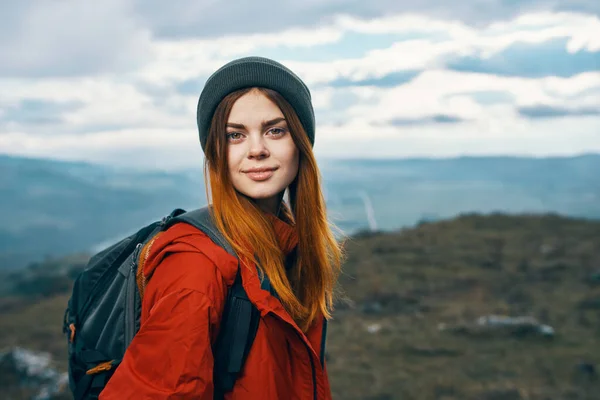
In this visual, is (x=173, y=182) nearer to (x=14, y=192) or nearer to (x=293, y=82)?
(x=14, y=192)

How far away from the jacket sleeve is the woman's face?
553 mm

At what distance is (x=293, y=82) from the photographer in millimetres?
2104

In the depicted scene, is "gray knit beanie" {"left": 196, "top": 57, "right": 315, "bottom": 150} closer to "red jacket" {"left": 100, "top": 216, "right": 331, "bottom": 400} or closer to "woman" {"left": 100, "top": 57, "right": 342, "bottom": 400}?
"woman" {"left": 100, "top": 57, "right": 342, "bottom": 400}

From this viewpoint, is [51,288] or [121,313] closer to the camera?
[121,313]

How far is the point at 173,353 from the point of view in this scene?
5.28 feet

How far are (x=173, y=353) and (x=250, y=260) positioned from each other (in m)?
0.41

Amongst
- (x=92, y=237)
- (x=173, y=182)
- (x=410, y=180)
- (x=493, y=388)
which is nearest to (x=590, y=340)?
(x=493, y=388)

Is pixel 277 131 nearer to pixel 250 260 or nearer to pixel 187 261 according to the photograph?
pixel 250 260

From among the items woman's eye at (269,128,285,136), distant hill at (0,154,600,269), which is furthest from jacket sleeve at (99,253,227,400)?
distant hill at (0,154,600,269)

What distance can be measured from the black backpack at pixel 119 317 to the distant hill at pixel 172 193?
7984 cm

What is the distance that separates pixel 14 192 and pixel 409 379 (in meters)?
123

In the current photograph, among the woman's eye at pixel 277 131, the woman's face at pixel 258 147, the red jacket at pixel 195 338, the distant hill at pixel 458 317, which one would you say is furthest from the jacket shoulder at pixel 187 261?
the distant hill at pixel 458 317

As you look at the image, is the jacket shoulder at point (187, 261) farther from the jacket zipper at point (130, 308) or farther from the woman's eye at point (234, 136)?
the woman's eye at point (234, 136)

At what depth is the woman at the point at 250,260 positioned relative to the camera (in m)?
1.62
